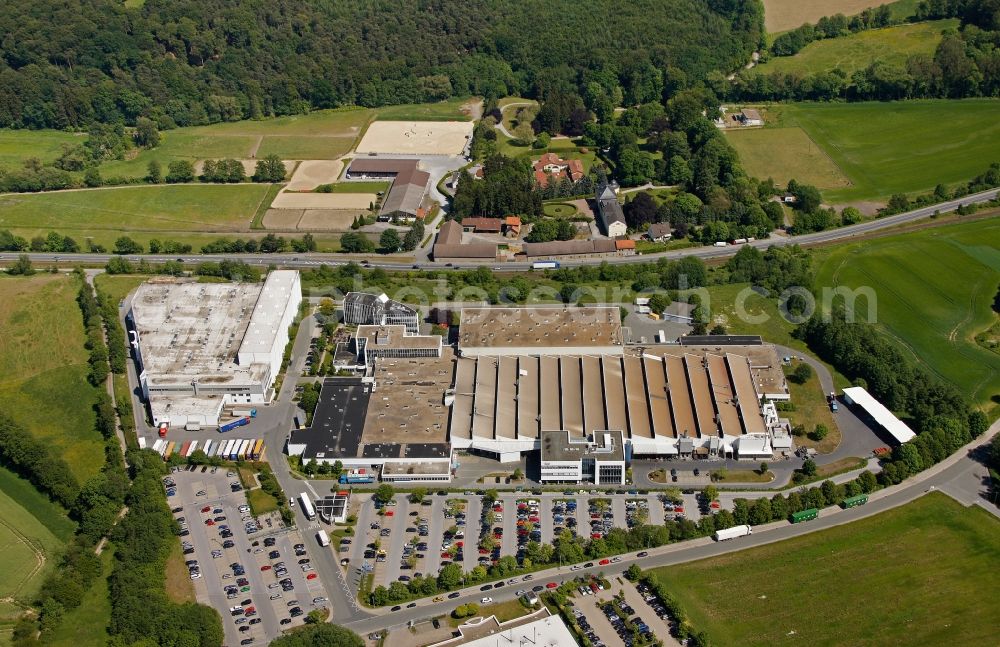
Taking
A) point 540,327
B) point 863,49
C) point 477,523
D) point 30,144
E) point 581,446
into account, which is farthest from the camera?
point 863,49

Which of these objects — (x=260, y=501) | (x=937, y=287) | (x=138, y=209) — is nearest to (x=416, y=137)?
(x=138, y=209)

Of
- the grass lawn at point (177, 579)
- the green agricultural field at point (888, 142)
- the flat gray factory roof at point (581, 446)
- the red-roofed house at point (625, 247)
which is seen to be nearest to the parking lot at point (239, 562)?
the grass lawn at point (177, 579)

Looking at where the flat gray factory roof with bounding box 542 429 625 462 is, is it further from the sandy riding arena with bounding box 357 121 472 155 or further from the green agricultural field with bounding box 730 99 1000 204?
the sandy riding arena with bounding box 357 121 472 155

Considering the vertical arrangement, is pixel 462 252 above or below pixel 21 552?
above

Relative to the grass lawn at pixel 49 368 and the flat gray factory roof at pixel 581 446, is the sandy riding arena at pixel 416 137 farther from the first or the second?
the flat gray factory roof at pixel 581 446

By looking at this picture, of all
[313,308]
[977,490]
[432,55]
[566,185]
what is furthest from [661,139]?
[977,490]

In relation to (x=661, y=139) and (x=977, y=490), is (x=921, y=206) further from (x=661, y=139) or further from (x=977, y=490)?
(x=977, y=490)

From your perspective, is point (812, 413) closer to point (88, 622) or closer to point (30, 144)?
point (88, 622)
